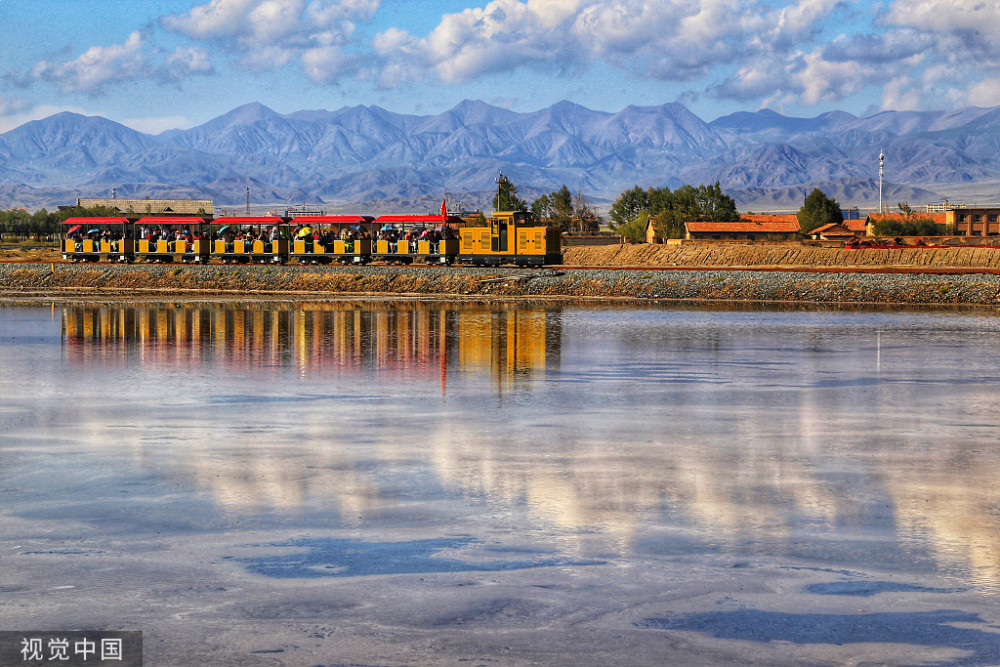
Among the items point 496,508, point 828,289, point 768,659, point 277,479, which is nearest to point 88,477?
point 277,479

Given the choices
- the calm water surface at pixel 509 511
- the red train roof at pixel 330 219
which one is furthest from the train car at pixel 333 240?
the calm water surface at pixel 509 511

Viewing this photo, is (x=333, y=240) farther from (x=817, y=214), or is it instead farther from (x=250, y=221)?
(x=817, y=214)

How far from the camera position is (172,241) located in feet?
258

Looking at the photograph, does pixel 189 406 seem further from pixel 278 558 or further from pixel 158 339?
pixel 158 339

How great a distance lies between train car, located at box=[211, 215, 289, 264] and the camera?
76000 mm

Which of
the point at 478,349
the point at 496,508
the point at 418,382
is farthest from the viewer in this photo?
the point at 478,349

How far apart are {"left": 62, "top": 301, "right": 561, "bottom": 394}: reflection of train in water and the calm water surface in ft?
2.87

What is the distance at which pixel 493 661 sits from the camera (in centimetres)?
732

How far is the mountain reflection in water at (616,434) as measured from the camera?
35.1 feet

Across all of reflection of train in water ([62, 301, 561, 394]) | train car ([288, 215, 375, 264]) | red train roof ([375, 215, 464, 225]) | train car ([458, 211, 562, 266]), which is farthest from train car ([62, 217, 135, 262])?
reflection of train in water ([62, 301, 561, 394])

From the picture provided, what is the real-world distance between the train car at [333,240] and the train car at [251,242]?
1105 millimetres

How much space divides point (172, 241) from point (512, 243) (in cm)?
2622

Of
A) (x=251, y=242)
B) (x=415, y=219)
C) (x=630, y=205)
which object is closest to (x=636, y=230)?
(x=630, y=205)

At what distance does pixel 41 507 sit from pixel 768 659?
756cm
